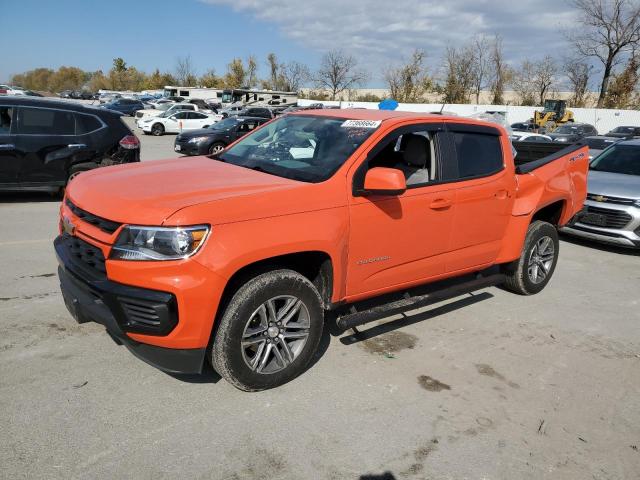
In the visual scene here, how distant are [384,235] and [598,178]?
612 centimetres

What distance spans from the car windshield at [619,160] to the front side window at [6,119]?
32.1ft

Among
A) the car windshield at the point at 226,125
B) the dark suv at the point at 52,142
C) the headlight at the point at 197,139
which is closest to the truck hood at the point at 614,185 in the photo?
the dark suv at the point at 52,142

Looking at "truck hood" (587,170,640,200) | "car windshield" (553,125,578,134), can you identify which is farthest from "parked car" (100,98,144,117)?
"truck hood" (587,170,640,200)

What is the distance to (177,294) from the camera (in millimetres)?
2729

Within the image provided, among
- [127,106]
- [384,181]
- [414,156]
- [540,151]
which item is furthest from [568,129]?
[127,106]

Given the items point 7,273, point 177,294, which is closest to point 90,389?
point 177,294

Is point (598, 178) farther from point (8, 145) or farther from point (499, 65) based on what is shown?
point (499, 65)

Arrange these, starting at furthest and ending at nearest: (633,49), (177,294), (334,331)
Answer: (633,49)
(334,331)
(177,294)

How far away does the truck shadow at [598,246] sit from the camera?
304 inches

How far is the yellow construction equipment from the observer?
3491 cm

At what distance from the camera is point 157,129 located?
2850cm

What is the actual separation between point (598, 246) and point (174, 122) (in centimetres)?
2554

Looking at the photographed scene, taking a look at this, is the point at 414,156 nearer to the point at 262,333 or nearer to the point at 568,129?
the point at 262,333

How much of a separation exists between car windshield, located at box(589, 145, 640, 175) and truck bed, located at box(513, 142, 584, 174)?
2.85 m
